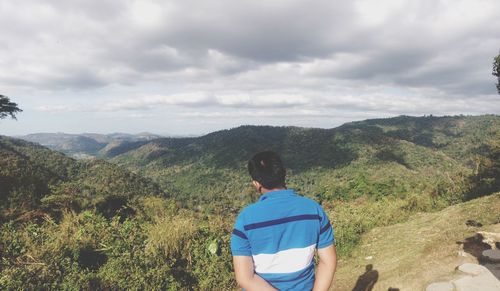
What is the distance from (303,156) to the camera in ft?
488

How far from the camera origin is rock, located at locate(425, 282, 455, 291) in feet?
16.5

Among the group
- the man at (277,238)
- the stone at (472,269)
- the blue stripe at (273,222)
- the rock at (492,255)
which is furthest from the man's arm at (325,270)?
the rock at (492,255)

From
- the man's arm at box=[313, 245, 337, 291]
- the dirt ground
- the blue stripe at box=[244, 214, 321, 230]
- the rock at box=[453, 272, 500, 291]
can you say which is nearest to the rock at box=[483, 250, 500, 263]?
the dirt ground

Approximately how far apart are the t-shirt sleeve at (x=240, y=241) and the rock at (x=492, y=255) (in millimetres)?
5356

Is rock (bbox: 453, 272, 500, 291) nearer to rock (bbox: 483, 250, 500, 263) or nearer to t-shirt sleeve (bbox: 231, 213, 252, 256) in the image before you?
rock (bbox: 483, 250, 500, 263)

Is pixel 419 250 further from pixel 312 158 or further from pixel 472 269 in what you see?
pixel 312 158

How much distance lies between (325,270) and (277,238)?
469 mm

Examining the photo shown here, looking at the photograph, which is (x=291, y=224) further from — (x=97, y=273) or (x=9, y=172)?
(x=9, y=172)

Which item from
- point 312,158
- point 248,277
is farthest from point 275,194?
point 312,158

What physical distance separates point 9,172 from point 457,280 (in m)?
9.22

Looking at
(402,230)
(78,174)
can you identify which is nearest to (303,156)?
(78,174)

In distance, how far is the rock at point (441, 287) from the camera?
504 cm

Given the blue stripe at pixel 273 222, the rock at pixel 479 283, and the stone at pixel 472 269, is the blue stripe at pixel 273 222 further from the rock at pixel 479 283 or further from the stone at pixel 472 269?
the stone at pixel 472 269

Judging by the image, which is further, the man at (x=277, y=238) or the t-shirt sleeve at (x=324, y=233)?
the t-shirt sleeve at (x=324, y=233)
